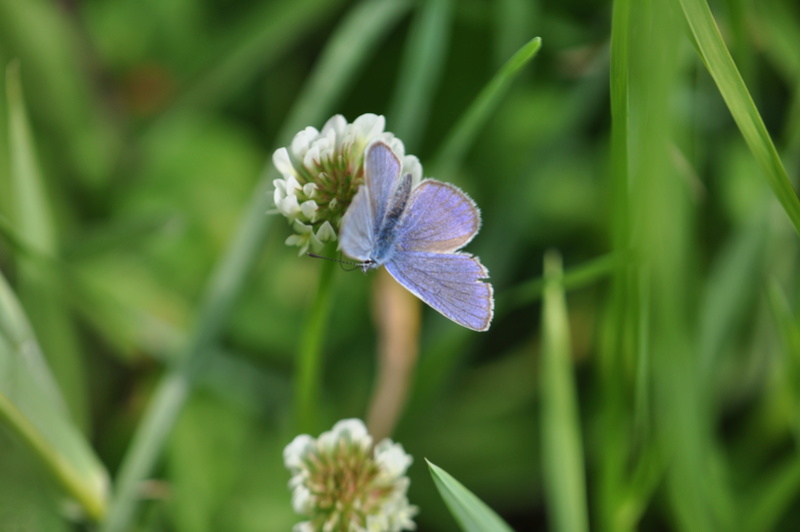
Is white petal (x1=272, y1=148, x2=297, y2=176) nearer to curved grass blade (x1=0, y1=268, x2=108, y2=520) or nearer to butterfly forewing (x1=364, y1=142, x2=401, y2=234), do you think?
butterfly forewing (x1=364, y1=142, x2=401, y2=234)

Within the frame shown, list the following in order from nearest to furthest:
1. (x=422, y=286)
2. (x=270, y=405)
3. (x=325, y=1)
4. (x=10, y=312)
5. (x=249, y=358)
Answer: (x=422, y=286), (x=10, y=312), (x=270, y=405), (x=249, y=358), (x=325, y=1)

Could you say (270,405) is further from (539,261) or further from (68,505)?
(539,261)

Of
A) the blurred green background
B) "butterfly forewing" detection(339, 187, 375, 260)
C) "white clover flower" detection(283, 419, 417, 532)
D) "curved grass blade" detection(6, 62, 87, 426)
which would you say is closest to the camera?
"butterfly forewing" detection(339, 187, 375, 260)

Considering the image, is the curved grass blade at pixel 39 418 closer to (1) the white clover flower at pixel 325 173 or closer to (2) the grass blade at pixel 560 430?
(1) the white clover flower at pixel 325 173

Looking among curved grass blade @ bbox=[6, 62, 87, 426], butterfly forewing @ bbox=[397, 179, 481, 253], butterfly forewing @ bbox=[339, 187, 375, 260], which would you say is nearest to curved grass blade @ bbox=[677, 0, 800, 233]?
butterfly forewing @ bbox=[397, 179, 481, 253]

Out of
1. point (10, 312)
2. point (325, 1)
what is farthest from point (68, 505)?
point (325, 1)

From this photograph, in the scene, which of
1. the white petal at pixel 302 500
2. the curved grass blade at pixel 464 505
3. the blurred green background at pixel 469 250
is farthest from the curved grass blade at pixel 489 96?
the white petal at pixel 302 500
